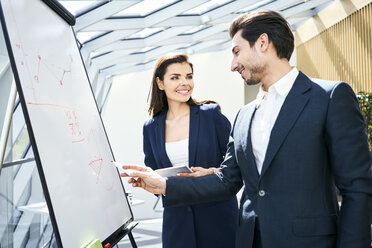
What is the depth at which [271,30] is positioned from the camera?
1694 mm

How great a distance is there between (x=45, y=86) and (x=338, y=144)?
1.07 metres

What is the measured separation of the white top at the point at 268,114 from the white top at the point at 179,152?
0.80m

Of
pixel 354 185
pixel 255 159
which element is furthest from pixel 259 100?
pixel 354 185

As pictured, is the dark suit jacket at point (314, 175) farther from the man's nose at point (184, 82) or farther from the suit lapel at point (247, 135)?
the man's nose at point (184, 82)

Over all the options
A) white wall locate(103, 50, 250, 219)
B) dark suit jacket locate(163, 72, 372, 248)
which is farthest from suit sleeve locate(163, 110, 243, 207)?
white wall locate(103, 50, 250, 219)

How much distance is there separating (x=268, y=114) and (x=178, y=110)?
→ 1034 millimetres

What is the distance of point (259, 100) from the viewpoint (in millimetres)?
1764

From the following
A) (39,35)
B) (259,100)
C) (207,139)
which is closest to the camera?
(39,35)

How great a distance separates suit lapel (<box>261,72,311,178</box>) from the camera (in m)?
1.54

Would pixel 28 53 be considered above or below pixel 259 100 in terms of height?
above

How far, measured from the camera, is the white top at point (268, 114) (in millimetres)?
1666

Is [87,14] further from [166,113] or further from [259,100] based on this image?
[259,100]

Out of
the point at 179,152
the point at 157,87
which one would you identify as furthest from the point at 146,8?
the point at 179,152

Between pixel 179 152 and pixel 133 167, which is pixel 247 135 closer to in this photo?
pixel 133 167
